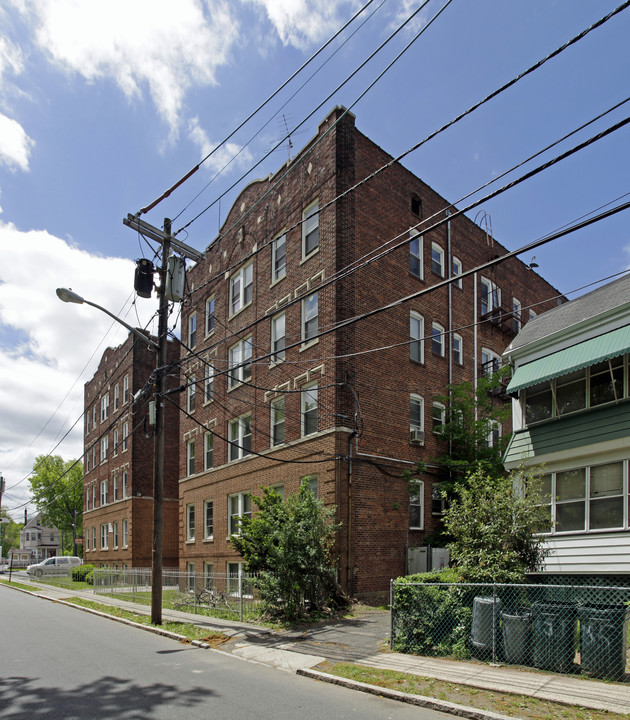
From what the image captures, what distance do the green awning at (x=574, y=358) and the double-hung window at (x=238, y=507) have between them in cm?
1189

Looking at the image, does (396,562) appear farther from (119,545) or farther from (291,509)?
(119,545)

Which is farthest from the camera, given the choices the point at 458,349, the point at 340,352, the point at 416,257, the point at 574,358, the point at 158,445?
the point at 458,349

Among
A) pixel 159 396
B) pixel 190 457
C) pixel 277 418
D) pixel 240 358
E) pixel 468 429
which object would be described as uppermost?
pixel 240 358

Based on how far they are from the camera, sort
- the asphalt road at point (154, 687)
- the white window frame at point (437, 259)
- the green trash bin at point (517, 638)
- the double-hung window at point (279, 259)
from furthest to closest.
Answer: the white window frame at point (437, 259)
the double-hung window at point (279, 259)
the green trash bin at point (517, 638)
the asphalt road at point (154, 687)

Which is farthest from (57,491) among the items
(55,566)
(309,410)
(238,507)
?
(309,410)

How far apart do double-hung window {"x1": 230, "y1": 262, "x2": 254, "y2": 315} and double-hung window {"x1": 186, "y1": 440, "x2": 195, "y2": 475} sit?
7.25m

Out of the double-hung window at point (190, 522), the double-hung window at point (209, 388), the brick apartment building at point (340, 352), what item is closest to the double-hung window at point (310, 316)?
the brick apartment building at point (340, 352)

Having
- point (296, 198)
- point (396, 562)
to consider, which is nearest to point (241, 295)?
point (296, 198)

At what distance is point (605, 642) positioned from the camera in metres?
8.12

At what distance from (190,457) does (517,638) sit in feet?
69.9

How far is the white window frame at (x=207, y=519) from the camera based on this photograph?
25161 millimetres

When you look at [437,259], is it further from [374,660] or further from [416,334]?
[374,660]

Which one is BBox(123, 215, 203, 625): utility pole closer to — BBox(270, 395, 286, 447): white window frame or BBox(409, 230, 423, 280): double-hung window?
BBox(270, 395, 286, 447): white window frame

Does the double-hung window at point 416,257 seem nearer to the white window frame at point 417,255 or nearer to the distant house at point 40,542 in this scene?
the white window frame at point 417,255
